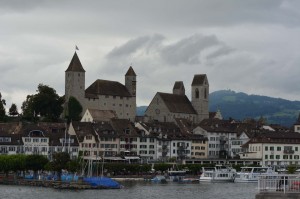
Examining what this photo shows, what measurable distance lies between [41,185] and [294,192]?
3411 inches

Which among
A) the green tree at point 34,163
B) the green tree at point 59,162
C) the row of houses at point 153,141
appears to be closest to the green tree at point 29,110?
the row of houses at point 153,141

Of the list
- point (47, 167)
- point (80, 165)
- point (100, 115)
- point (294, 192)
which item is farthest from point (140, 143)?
point (294, 192)

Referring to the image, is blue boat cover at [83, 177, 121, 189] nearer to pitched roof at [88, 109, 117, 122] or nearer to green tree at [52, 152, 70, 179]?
green tree at [52, 152, 70, 179]

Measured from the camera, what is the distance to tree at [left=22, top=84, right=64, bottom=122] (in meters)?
180

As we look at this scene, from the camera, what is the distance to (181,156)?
177 metres

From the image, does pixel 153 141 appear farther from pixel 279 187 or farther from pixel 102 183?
pixel 279 187

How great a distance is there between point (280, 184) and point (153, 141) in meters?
141

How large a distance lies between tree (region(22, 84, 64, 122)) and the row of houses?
12.7m

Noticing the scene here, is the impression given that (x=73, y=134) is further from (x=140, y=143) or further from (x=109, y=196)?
(x=109, y=196)

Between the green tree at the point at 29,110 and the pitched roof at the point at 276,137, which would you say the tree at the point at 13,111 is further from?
the pitched roof at the point at 276,137

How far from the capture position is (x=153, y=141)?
570ft

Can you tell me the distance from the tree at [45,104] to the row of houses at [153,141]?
12732 mm

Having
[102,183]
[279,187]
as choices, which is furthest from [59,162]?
[279,187]

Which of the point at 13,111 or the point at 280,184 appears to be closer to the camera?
the point at 280,184
